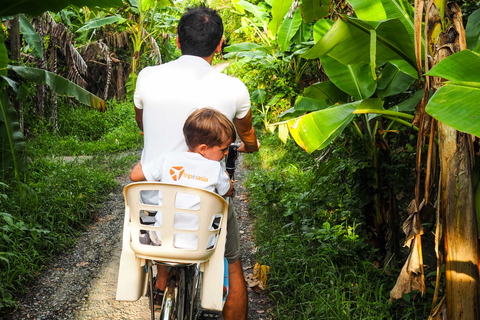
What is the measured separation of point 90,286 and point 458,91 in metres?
3.12

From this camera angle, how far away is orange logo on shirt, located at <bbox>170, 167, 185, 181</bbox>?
1.95m

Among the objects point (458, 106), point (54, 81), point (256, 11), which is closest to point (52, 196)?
point (54, 81)

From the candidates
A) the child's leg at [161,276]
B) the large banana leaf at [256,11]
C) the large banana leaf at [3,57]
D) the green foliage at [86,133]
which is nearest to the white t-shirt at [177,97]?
the child's leg at [161,276]

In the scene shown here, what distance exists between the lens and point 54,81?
532 cm

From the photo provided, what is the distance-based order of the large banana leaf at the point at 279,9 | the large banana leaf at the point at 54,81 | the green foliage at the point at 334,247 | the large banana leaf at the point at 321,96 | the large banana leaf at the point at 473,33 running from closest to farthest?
1. the large banana leaf at the point at 473,33
2. the green foliage at the point at 334,247
3. the large banana leaf at the point at 321,96
4. the large banana leaf at the point at 54,81
5. the large banana leaf at the point at 279,9

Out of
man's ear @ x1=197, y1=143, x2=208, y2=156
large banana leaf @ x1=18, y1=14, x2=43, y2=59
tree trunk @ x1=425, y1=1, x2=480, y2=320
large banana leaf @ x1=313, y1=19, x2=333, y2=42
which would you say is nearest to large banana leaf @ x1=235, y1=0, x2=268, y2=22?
large banana leaf @ x1=18, y1=14, x2=43, y2=59

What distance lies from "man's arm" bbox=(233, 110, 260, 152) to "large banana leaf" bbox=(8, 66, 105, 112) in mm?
3594

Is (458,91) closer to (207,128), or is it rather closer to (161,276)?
(207,128)

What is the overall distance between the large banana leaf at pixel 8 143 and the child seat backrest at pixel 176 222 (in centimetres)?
333

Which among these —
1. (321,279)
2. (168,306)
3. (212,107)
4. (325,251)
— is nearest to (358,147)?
(325,251)

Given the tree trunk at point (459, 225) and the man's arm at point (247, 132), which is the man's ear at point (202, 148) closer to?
the man's arm at point (247, 132)

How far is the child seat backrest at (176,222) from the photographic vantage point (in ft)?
5.55

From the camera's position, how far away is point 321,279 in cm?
326

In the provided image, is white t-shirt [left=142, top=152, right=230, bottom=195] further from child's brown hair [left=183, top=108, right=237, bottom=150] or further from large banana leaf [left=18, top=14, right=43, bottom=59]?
large banana leaf [left=18, top=14, right=43, bottom=59]
